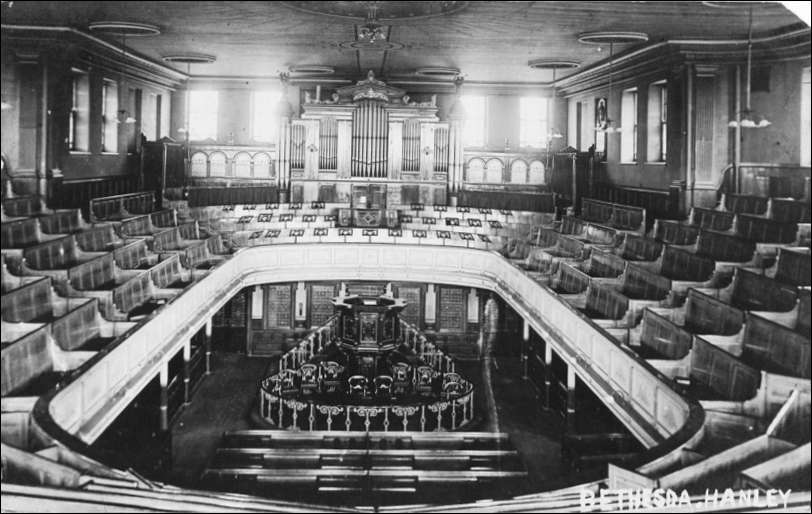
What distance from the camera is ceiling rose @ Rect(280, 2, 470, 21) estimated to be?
11500 mm

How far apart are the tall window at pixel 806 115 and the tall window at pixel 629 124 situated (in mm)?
4796

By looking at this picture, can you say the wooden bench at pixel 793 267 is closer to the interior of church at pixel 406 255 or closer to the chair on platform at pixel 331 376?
the interior of church at pixel 406 255

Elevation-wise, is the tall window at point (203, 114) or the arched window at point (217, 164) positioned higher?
the tall window at point (203, 114)

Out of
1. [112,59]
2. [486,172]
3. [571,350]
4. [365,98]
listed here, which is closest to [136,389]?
[571,350]

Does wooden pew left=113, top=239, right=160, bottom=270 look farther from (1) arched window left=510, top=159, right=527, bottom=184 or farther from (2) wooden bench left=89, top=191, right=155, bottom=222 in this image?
(1) arched window left=510, top=159, right=527, bottom=184

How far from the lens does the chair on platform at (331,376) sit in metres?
14.8

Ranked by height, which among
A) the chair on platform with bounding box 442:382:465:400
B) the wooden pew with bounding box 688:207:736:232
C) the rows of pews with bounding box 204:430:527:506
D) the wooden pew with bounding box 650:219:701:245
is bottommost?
the rows of pews with bounding box 204:430:527:506

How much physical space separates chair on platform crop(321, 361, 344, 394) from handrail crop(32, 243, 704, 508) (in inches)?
104

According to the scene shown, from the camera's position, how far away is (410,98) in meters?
21.9

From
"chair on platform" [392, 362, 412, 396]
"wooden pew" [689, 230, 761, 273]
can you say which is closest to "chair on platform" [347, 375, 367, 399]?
"chair on platform" [392, 362, 412, 396]

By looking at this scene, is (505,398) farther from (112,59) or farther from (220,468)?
(112,59)

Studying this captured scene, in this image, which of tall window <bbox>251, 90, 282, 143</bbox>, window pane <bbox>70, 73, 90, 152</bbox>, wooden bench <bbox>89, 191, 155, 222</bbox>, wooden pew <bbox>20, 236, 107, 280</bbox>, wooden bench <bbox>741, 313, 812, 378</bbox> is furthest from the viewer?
tall window <bbox>251, 90, 282, 143</bbox>

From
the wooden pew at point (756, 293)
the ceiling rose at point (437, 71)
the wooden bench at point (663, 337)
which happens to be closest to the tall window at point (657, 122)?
the ceiling rose at point (437, 71)

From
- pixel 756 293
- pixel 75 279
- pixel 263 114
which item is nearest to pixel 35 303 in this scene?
pixel 75 279
